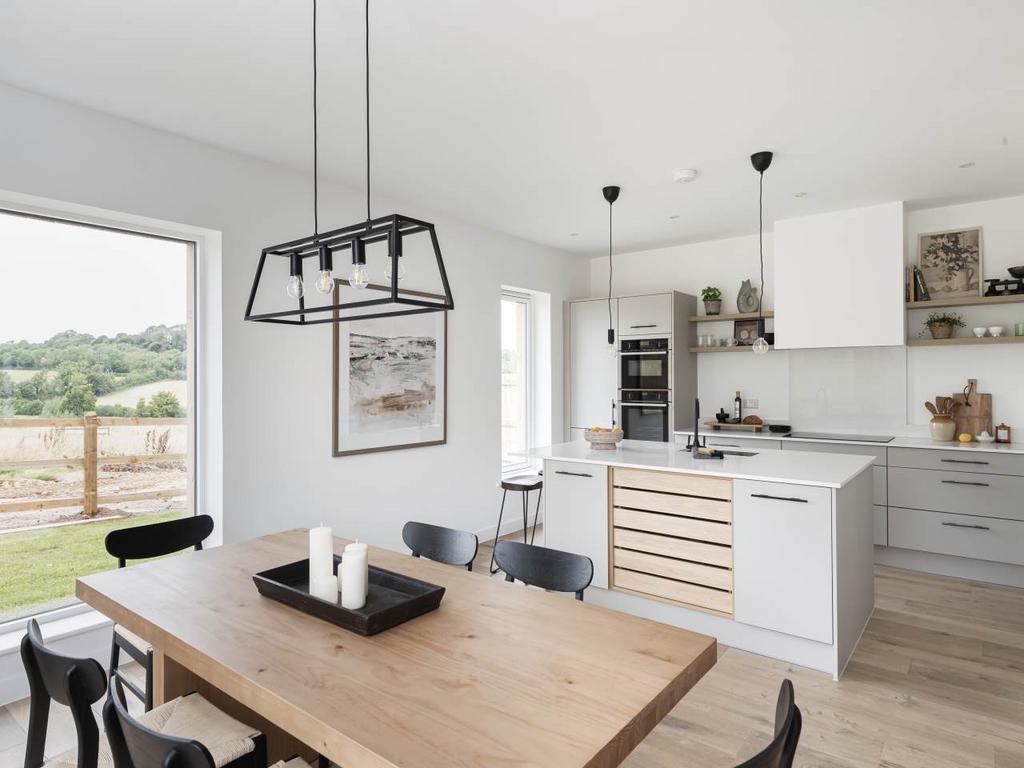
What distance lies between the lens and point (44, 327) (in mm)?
2850

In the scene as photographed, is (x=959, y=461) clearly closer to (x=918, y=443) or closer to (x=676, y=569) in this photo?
(x=918, y=443)

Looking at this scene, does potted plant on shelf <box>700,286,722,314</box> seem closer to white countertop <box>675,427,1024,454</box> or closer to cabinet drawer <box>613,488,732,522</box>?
white countertop <box>675,427,1024,454</box>

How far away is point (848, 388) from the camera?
4945 millimetres

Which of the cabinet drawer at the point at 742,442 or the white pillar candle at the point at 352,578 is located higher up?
the cabinet drawer at the point at 742,442

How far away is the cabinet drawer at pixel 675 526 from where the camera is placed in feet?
10.3

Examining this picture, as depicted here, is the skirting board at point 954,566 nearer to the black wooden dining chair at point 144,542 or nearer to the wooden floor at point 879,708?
the wooden floor at point 879,708

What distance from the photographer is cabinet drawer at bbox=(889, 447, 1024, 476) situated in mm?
3883

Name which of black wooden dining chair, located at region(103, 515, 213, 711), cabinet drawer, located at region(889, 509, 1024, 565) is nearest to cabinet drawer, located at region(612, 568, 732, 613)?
cabinet drawer, located at region(889, 509, 1024, 565)

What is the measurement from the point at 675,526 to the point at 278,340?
2515 mm

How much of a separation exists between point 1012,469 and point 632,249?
3.48m

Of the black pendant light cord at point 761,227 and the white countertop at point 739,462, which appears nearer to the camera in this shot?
the white countertop at point 739,462

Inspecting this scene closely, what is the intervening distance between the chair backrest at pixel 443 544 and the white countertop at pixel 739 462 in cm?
124

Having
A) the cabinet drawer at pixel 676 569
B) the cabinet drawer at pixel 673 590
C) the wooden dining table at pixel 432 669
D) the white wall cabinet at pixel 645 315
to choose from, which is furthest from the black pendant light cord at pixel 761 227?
the wooden dining table at pixel 432 669

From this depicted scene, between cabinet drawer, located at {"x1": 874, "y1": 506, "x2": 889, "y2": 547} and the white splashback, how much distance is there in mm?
796
